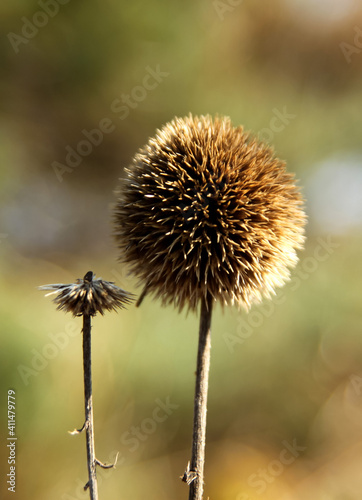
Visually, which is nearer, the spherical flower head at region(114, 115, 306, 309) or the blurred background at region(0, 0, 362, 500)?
the spherical flower head at region(114, 115, 306, 309)

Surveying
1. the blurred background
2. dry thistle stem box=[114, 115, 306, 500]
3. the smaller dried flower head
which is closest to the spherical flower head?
dry thistle stem box=[114, 115, 306, 500]

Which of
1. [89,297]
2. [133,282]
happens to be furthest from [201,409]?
[133,282]

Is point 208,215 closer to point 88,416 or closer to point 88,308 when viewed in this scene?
point 88,308

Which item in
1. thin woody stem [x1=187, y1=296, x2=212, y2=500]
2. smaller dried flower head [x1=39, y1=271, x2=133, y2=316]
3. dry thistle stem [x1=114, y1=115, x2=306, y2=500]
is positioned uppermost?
dry thistle stem [x1=114, y1=115, x2=306, y2=500]

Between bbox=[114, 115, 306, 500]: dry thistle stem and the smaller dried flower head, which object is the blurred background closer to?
bbox=[114, 115, 306, 500]: dry thistle stem

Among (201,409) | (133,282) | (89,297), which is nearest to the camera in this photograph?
(89,297)

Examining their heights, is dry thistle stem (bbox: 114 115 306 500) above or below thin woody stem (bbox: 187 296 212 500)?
above

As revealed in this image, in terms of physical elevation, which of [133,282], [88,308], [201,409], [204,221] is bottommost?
[201,409]
